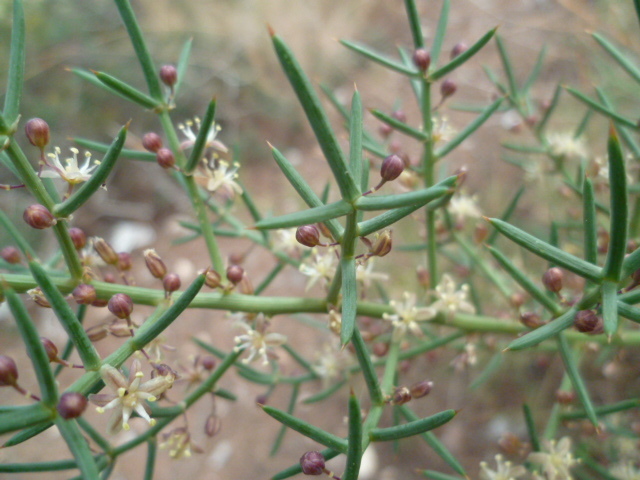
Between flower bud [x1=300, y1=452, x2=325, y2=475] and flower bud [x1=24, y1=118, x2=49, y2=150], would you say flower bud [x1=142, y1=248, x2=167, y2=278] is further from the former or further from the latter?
flower bud [x1=300, y1=452, x2=325, y2=475]

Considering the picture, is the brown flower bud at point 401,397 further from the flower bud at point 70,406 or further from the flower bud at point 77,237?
the flower bud at point 77,237

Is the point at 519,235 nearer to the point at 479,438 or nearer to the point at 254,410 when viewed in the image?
the point at 479,438

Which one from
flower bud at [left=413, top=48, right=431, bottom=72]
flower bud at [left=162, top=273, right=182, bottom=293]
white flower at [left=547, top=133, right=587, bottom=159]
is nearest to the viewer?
flower bud at [left=162, top=273, right=182, bottom=293]

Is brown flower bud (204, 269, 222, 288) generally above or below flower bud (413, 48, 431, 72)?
below

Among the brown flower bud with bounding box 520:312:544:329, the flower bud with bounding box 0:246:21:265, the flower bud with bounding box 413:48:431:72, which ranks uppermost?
the flower bud with bounding box 413:48:431:72

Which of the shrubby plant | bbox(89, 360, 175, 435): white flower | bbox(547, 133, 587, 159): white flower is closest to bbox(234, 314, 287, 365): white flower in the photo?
the shrubby plant

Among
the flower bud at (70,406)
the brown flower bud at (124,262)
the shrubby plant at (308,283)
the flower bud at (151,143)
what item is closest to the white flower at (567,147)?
the shrubby plant at (308,283)

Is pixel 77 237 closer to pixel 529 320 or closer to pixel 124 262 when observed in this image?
pixel 124 262

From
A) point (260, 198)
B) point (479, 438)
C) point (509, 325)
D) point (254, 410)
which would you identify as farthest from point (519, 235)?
point (260, 198)
